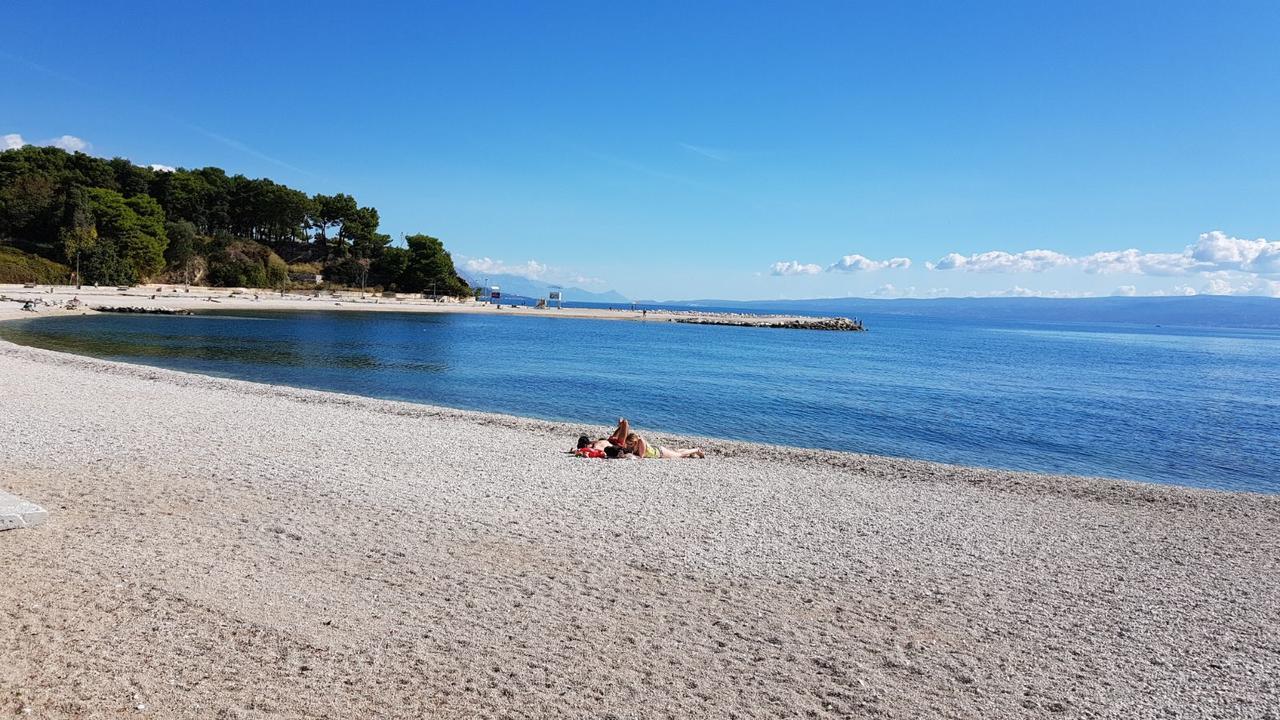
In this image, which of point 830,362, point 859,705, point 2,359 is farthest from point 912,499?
point 830,362

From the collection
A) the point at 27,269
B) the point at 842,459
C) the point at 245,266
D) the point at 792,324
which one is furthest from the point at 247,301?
the point at 842,459

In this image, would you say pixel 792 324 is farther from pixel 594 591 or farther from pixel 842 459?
pixel 594 591

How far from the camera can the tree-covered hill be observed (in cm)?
7775

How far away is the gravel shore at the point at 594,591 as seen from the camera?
5.00 metres

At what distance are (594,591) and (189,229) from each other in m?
101

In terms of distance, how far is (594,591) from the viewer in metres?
6.84

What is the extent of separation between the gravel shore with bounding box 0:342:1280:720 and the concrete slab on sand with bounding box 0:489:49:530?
12 centimetres

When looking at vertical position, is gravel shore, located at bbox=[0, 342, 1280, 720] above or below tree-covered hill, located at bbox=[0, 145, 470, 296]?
below

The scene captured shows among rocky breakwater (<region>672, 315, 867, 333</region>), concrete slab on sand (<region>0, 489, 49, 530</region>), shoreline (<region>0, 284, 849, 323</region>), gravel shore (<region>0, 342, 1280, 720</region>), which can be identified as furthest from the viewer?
rocky breakwater (<region>672, 315, 867, 333</region>)

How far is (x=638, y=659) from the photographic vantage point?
549 cm

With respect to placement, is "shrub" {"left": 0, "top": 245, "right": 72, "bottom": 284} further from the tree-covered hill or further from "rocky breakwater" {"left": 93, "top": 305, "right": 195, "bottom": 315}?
"rocky breakwater" {"left": 93, "top": 305, "right": 195, "bottom": 315}

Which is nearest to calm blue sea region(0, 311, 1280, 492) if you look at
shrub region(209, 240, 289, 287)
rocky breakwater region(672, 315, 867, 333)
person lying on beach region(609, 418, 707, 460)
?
person lying on beach region(609, 418, 707, 460)

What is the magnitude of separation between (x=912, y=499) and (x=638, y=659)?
7.60 meters

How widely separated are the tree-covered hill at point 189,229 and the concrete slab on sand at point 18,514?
8072 cm
